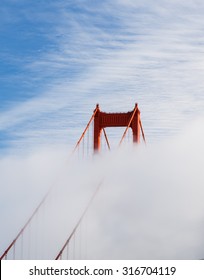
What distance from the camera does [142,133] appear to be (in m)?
34.2

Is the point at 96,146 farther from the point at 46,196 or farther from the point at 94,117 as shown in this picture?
the point at 46,196

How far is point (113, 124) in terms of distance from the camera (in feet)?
94.6

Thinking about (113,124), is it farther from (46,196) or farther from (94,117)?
(46,196)
